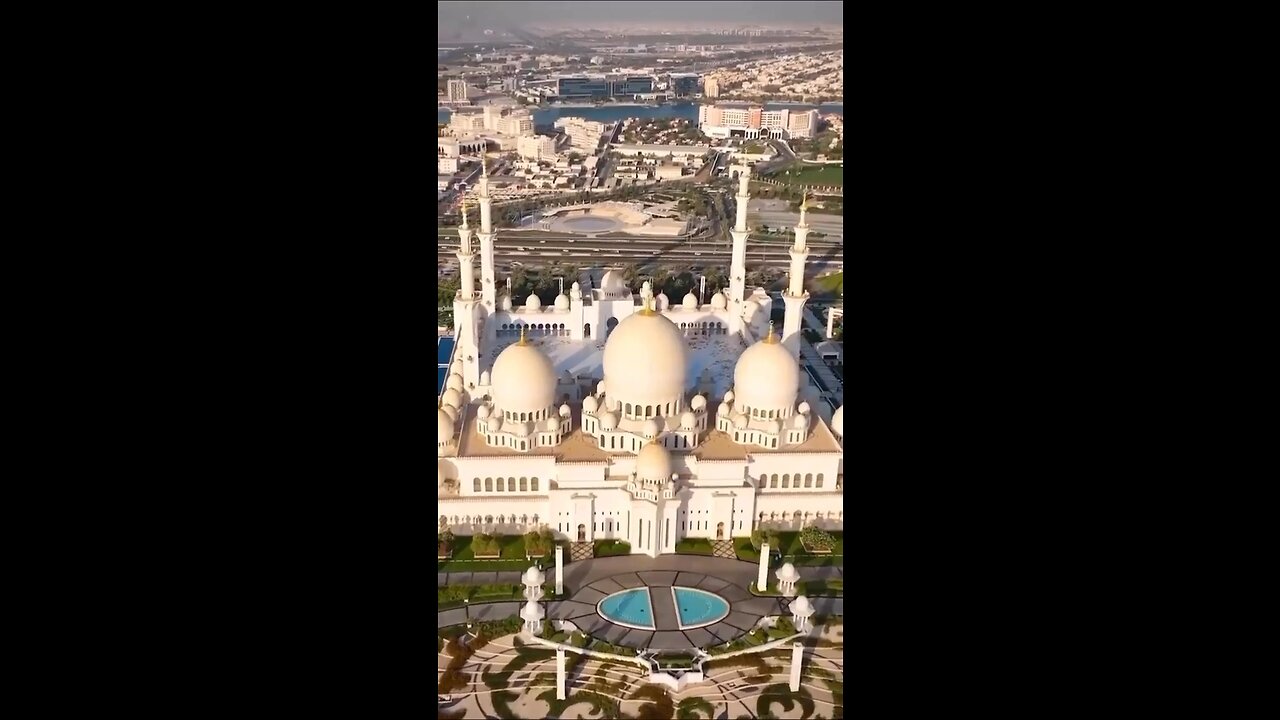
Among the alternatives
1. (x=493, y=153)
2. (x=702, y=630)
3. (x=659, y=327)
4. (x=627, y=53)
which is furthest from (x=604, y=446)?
(x=493, y=153)

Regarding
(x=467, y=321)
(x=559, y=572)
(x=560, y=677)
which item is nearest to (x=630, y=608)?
(x=559, y=572)

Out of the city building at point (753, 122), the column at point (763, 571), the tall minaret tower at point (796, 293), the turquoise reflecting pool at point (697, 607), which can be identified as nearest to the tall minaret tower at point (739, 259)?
the tall minaret tower at point (796, 293)

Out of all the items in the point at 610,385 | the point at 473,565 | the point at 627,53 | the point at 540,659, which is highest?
the point at 627,53

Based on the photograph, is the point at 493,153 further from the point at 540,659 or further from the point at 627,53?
the point at 540,659

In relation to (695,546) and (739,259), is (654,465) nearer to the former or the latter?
(695,546)

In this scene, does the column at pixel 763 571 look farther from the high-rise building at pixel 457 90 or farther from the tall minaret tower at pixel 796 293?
the high-rise building at pixel 457 90
